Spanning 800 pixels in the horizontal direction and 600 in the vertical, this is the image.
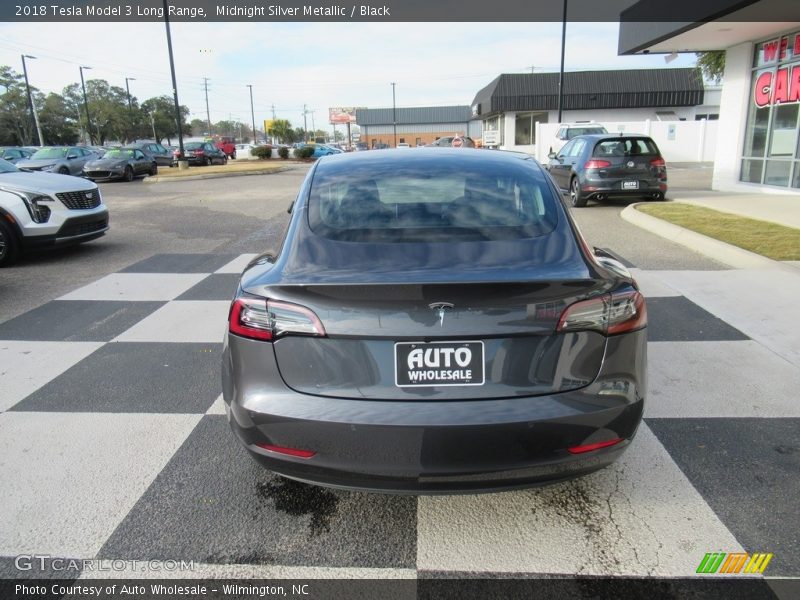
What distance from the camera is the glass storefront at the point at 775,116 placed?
13.6m

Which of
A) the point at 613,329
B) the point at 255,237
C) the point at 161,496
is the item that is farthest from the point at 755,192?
the point at 161,496

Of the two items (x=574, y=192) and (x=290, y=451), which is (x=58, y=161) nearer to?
(x=574, y=192)

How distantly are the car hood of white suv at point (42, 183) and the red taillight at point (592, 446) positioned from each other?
821cm

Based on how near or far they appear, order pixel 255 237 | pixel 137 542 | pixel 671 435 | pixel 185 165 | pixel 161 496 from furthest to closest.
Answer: pixel 185 165 → pixel 255 237 → pixel 671 435 → pixel 161 496 → pixel 137 542

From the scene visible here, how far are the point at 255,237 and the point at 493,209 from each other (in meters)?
7.75

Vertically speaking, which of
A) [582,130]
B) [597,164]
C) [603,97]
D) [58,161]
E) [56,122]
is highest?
[56,122]

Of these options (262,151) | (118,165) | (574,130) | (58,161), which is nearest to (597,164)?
(574,130)

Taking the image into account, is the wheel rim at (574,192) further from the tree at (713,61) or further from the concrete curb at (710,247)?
the tree at (713,61)

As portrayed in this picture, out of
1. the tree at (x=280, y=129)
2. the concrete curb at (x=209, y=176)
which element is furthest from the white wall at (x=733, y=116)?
the tree at (x=280, y=129)

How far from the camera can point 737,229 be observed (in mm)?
9078

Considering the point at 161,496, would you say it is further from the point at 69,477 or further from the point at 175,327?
the point at 175,327

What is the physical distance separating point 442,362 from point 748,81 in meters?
17.0

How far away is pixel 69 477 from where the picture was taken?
299 centimetres

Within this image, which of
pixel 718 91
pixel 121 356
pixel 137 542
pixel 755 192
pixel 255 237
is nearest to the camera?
pixel 137 542
